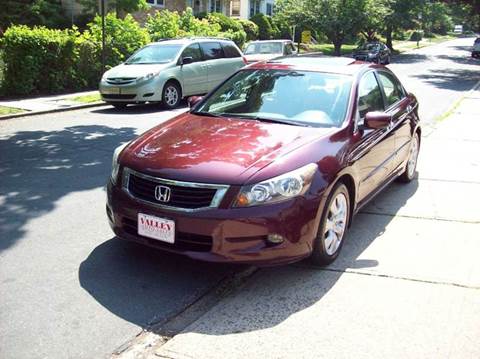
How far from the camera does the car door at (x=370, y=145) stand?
4.84m

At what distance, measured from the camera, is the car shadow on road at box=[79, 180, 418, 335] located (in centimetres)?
361

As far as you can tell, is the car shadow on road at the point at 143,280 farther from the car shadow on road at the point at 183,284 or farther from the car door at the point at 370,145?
the car door at the point at 370,145

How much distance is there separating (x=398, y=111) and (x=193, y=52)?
8905 mm

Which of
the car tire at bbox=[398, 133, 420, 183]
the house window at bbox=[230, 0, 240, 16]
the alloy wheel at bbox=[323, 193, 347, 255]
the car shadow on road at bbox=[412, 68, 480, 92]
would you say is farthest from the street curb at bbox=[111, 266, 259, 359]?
the house window at bbox=[230, 0, 240, 16]

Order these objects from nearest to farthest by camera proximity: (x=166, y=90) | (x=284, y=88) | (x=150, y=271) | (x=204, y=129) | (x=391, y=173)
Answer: (x=150, y=271) < (x=204, y=129) < (x=284, y=88) < (x=391, y=173) < (x=166, y=90)

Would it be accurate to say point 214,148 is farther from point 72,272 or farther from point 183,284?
point 72,272

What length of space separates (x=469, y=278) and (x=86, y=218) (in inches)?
137

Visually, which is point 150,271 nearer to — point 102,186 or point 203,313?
point 203,313

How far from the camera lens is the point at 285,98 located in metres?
5.09

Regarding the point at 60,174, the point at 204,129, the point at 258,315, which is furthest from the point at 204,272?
the point at 60,174

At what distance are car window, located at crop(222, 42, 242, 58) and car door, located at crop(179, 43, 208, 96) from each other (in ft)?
3.31

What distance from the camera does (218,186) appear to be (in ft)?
12.4

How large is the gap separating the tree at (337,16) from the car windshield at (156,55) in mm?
28596

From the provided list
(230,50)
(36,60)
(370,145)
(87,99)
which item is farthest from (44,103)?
(370,145)
